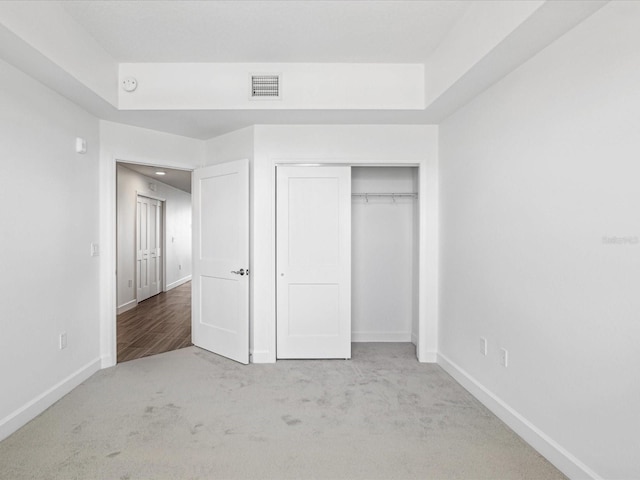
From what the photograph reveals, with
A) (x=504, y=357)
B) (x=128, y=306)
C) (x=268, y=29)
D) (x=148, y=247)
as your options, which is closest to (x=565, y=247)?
(x=504, y=357)

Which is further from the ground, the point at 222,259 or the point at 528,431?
the point at 222,259

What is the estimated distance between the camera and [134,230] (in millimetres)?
5895

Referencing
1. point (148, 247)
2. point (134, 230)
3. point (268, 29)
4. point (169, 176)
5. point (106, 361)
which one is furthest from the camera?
point (148, 247)

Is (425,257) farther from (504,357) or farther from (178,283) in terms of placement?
(178,283)

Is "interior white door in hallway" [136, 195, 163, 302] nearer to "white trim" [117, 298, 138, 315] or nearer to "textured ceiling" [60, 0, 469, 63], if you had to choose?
"white trim" [117, 298, 138, 315]

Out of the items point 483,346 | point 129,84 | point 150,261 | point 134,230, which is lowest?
point 483,346

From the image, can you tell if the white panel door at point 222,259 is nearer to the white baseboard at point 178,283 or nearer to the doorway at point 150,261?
the doorway at point 150,261

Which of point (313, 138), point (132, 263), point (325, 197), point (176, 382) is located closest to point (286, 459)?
point (176, 382)

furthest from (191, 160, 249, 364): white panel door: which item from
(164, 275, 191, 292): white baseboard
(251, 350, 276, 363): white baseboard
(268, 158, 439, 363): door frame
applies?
(164, 275, 191, 292): white baseboard

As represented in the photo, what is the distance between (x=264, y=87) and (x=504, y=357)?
283cm

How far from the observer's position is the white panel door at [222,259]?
328 cm

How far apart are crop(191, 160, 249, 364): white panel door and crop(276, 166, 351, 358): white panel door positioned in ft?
1.17

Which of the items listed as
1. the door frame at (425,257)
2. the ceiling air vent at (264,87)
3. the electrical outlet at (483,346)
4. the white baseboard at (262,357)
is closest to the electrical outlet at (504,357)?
the electrical outlet at (483,346)

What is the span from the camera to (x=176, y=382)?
2832 mm
